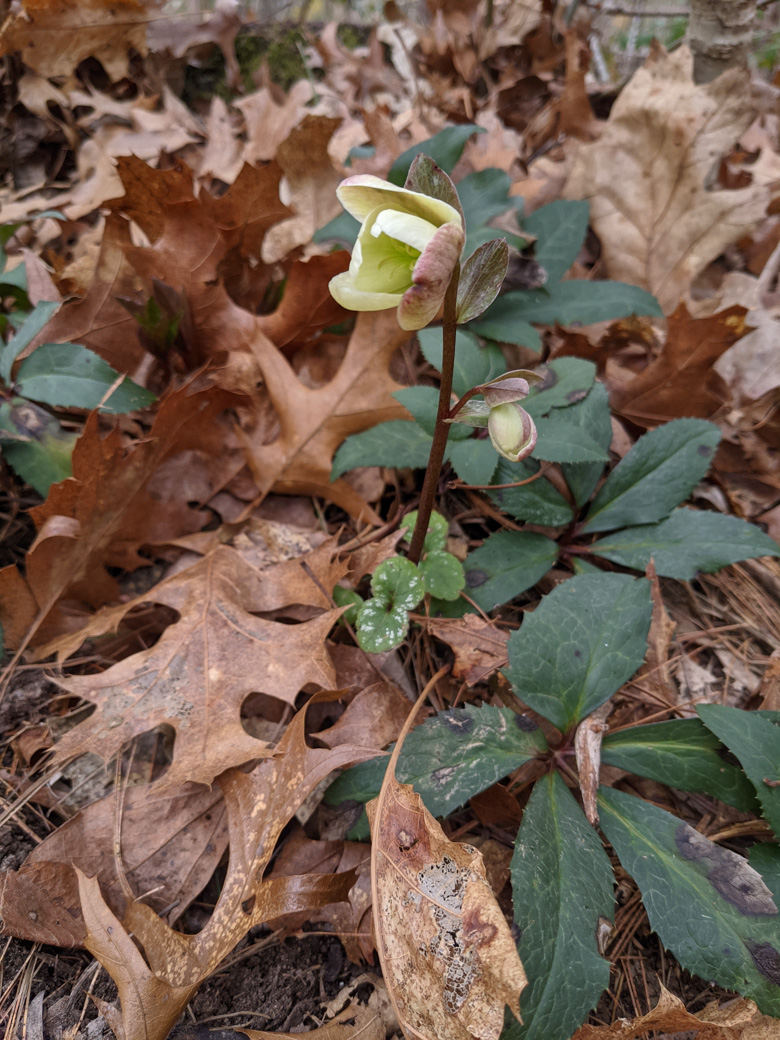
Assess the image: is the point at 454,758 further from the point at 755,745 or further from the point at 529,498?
the point at 529,498

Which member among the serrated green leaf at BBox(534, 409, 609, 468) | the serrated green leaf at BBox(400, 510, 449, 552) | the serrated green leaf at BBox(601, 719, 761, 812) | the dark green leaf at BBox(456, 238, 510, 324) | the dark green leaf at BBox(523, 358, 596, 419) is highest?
the dark green leaf at BBox(456, 238, 510, 324)

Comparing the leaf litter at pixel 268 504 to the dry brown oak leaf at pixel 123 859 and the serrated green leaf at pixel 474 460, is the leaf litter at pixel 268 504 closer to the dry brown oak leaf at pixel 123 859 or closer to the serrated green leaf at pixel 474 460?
the dry brown oak leaf at pixel 123 859

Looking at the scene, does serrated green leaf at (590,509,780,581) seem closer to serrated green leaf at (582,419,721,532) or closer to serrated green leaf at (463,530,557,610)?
serrated green leaf at (582,419,721,532)

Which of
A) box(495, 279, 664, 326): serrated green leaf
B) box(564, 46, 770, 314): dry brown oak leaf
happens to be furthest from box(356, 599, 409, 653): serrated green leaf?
box(564, 46, 770, 314): dry brown oak leaf

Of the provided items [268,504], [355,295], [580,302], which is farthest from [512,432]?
[580,302]

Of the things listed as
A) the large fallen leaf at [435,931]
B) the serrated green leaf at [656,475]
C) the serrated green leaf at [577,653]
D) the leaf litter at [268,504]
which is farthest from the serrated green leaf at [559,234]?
the large fallen leaf at [435,931]
